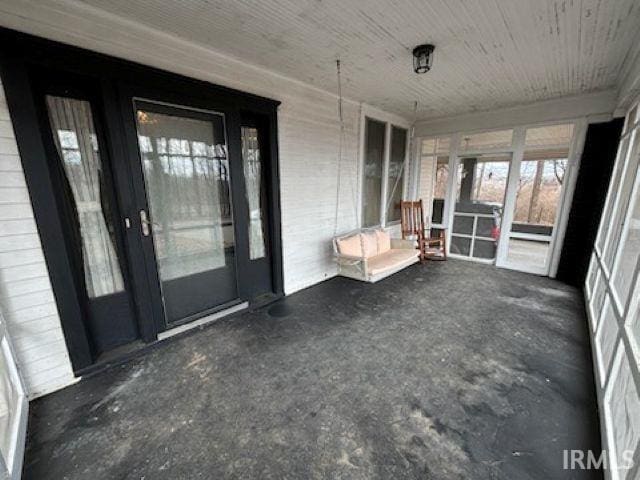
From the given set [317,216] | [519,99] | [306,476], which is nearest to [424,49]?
[317,216]

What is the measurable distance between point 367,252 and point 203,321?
2.33 metres

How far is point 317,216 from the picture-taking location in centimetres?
376

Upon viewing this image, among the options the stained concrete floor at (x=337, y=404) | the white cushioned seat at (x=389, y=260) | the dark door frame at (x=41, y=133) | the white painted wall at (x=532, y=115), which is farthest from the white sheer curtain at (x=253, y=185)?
the white painted wall at (x=532, y=115)

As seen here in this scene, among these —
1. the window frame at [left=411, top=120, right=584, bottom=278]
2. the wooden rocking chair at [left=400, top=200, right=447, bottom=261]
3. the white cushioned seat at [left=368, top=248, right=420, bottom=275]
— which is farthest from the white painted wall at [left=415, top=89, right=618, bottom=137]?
the white cushioned seat at [left=368, top=248, right=420, bottom=275]

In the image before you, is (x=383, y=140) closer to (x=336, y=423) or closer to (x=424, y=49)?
(x=424, y=49)

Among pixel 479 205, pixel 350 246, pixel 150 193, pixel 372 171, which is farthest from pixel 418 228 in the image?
pixel 150 193

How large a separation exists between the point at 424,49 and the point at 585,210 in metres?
3.41

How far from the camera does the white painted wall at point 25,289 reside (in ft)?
5.40

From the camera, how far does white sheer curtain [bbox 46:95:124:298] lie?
1.93 metres

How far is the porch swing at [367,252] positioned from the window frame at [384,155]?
0.38 m

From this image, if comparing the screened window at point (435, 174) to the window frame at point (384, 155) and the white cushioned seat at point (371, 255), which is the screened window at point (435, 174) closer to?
the window frame at point (384, 155)

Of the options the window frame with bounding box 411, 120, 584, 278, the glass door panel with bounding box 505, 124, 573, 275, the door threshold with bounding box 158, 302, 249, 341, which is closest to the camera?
the door threshold with bounding box 158, 302, 249, 341

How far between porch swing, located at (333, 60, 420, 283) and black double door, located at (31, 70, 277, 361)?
47.5 inches

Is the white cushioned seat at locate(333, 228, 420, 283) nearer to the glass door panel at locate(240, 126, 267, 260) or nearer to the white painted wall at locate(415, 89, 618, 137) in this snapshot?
the glass door panel at locate(240, 126, 267, 260)
